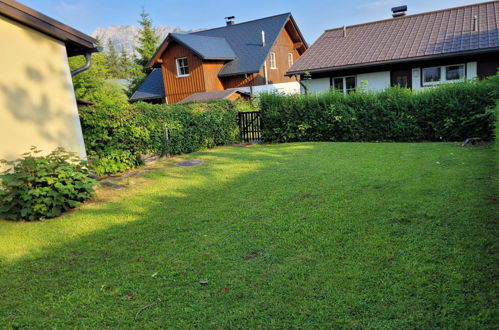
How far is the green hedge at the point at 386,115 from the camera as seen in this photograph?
1051cm

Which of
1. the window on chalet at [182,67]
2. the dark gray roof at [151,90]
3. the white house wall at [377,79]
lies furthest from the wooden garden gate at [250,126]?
the dark gray roof at [151,90]

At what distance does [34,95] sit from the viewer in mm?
6367

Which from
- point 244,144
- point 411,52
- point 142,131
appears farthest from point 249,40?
point 142,131

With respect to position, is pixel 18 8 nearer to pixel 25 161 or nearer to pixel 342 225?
pixel 25 161

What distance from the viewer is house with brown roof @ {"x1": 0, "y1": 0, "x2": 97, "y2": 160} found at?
19.6 feet

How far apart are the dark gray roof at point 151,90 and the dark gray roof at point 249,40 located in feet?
18.7

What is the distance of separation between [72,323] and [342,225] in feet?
10.2

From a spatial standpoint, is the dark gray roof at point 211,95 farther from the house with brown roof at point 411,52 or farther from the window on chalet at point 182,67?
the house with brown roof at point 411,52

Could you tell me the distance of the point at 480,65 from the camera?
1523 cm

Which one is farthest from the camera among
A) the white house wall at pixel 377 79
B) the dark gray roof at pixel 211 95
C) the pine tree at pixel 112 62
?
the pine tree at pixel 112 62

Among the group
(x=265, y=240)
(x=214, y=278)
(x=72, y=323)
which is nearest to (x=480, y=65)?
(x=265, y=240)

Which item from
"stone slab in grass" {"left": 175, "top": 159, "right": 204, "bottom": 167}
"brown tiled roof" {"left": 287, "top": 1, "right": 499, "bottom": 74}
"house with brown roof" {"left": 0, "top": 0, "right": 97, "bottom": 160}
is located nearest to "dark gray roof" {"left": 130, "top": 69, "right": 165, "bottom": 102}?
"brown tiled roof" {"left": 287, "top": 1, "right": 499, "bottom": 74}

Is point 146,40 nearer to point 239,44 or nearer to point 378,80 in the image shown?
point 239,44

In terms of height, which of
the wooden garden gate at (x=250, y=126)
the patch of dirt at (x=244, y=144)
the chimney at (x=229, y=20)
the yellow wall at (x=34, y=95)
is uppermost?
the chimney at (x=229, y=20)
